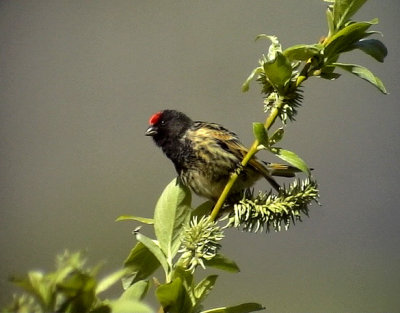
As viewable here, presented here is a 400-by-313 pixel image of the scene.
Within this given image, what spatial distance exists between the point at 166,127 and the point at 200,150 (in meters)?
0.11

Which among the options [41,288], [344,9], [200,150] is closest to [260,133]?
[344,9]

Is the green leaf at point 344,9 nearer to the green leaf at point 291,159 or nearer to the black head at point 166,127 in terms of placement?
the green leaf at point 291,159

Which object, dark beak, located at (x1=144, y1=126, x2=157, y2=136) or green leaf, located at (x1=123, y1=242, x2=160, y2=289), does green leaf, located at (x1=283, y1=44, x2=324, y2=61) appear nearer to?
green leaf, located at (x1=123, y1=242, x2=160, y2=289)

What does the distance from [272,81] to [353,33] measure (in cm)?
8

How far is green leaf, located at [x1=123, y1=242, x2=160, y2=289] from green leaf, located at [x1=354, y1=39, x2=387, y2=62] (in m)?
0.26

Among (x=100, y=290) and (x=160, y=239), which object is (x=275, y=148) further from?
(x=100, y=290)

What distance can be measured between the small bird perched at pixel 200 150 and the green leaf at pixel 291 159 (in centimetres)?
74

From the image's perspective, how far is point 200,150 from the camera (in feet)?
4.54

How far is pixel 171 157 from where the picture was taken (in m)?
1.39

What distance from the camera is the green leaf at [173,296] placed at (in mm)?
361

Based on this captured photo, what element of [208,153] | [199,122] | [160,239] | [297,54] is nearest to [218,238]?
[160,239]

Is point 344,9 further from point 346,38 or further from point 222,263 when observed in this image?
point 222,263

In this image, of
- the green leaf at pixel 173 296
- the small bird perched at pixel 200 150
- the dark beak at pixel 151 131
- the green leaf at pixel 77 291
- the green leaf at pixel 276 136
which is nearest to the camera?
the green leaf at pixel 77 291

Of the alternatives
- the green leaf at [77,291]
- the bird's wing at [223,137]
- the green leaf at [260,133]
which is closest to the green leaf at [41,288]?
the green leaf at [77,291]
